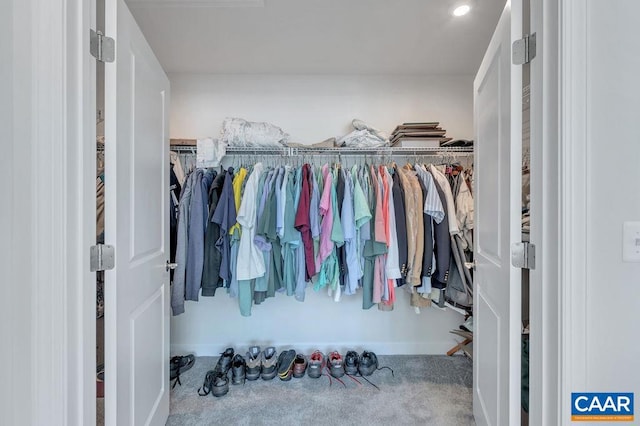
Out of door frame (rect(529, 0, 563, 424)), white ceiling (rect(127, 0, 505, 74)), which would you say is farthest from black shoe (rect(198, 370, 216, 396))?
white ceiling (rect(127, 0, 505, 74))

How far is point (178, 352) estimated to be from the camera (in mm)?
2230

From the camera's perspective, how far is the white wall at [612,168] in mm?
700

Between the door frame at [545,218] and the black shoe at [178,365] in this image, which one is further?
the black shoe at [178,365]

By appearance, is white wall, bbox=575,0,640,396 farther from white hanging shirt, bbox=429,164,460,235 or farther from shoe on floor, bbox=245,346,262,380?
shoe on floor, bbox=245,346,262,380

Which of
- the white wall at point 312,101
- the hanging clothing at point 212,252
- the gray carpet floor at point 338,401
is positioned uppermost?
the white wall at point 312,101

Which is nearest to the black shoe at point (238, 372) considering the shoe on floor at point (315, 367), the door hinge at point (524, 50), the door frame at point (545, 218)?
the shoe on floor at point (315, 367)

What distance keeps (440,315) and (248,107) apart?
236cm

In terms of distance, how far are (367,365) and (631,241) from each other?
1.69 m

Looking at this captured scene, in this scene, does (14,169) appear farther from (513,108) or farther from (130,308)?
(513,108)

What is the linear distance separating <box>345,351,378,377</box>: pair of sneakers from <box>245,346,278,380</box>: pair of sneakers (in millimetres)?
528

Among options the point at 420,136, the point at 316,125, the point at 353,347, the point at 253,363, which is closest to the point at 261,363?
the point at 253,363

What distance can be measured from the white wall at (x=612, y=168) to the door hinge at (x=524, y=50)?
5.1 inches

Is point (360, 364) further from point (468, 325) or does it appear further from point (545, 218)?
point (545, 218)

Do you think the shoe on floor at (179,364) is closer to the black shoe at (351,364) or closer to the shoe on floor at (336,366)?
the shoe on floor at (336,366)
